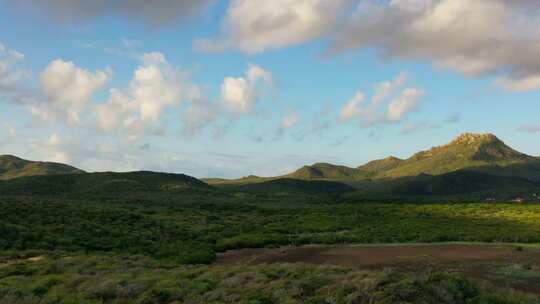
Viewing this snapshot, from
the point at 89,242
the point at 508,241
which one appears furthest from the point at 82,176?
the point at 508,241

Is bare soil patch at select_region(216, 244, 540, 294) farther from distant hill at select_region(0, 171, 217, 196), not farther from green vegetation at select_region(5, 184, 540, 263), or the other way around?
distant hill at select_region(0, 171, 217, 196)

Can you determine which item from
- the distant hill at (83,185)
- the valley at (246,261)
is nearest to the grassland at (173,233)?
the valley at (246,261)

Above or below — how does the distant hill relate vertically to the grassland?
above

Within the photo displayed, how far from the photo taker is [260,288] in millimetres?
18734

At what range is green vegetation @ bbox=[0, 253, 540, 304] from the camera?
1702 centimetres

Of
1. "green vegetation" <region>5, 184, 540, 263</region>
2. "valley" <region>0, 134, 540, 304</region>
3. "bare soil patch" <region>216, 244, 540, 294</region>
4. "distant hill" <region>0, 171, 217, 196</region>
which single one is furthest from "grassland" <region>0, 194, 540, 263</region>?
"distant hill" <region>0, 171, 217, 196</region>

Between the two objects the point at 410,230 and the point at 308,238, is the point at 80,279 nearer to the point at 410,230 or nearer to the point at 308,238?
the point at 308,238

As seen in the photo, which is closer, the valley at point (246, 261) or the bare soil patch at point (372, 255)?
the valley at point (246, 261)

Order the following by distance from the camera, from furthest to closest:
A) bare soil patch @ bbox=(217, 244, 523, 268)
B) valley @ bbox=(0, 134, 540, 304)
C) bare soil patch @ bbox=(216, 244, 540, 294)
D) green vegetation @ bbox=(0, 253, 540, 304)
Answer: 1. bare soil patch @ bbox=(217, 244, 523, 268)
2. bare soil patch @ bbox=(216, 244, 540, 294)
3. valley @ bbox=(0, 134, 540, 304)
4. green vegetation @ bbox=(0, 253, 540, 304)

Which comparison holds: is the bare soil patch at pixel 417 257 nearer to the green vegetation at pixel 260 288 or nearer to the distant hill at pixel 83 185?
the green vegetation at pixel 260 288

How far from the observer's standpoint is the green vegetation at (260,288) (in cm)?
1702

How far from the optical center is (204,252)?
37.1 metres

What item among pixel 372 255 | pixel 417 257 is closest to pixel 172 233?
pixel 372 255

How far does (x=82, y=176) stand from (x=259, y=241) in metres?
162
